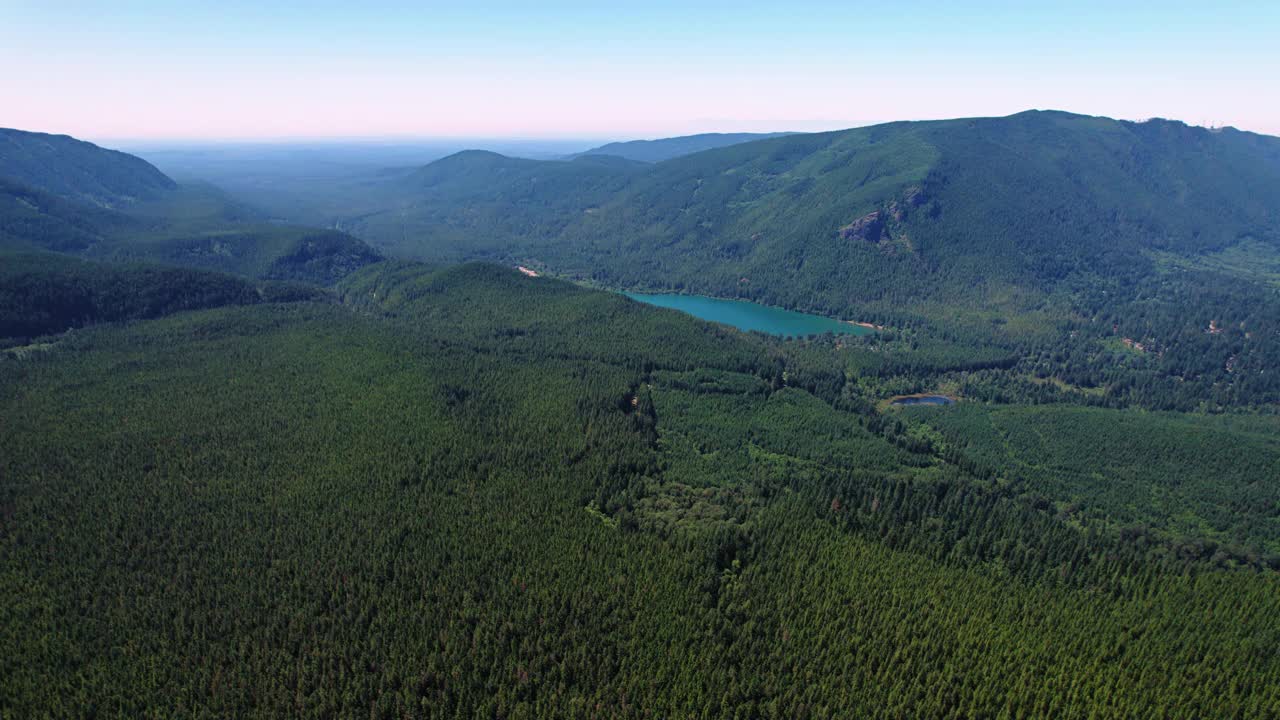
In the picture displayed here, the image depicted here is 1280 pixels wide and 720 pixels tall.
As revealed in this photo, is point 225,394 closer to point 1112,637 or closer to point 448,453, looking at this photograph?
point 448,453

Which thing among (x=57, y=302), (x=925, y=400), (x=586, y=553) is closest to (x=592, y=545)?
(x=586, y=553)

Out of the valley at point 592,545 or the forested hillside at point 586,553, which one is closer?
the forested hillside at point 586,553

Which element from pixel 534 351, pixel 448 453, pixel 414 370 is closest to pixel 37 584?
pixel 448 453

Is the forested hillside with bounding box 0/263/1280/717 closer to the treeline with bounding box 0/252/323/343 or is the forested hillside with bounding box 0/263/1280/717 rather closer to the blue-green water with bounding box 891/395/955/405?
the blue-green water with bounding box 891/395/955/405

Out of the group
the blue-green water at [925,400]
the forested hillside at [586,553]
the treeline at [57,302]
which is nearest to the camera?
the forested hillside at [586,553]

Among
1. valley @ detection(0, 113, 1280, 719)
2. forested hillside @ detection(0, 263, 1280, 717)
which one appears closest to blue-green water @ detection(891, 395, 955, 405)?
valley @ detection(0, 113, 1280, 719)

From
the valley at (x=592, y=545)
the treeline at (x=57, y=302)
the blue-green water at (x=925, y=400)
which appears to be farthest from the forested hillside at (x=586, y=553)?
the treeline at (x=57, y=302)

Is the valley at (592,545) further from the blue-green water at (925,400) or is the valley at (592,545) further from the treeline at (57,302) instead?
the treeline at (57,302)

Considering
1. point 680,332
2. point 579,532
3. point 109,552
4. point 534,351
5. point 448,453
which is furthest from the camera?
point 680,332
